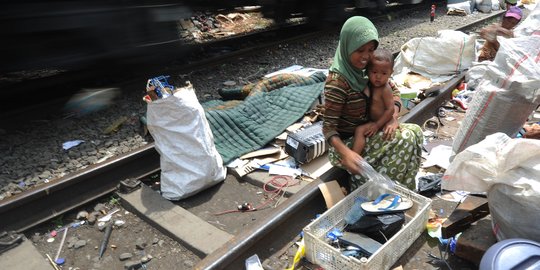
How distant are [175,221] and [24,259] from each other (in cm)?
95

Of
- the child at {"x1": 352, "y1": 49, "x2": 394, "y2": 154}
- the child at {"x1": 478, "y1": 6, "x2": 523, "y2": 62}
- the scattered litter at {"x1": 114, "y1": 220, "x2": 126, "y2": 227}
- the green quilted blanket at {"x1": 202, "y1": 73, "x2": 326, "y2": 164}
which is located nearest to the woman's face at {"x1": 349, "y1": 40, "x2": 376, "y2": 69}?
the child at {"x1": 352, "y1": 49, "x2": 394, "y2": 154}

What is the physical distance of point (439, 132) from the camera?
165 inches

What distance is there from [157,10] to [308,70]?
216cm

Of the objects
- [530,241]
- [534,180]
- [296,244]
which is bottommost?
[296,244]

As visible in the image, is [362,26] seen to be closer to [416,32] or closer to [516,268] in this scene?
[516,268]

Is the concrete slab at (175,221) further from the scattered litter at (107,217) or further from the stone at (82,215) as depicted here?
the stone at (82,215)

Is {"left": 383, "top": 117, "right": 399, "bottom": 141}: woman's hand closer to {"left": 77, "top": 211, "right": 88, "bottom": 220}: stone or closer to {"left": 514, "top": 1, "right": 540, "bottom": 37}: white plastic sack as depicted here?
{"left": 77, "top": 211, "right": 88, "bottom": 220}: stone

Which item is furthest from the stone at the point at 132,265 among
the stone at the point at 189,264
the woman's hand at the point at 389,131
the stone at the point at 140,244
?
the woman's hand at the point at 389,131

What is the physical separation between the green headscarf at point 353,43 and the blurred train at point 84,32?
2.50 meters

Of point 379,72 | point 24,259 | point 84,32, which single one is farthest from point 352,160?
point 84,32

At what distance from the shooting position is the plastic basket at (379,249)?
219 cm

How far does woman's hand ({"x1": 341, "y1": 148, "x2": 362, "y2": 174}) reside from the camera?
9.07ft

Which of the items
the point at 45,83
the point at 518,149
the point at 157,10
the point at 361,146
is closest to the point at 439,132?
the point at 361,146

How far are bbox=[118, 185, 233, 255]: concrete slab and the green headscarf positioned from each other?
1.36 m
